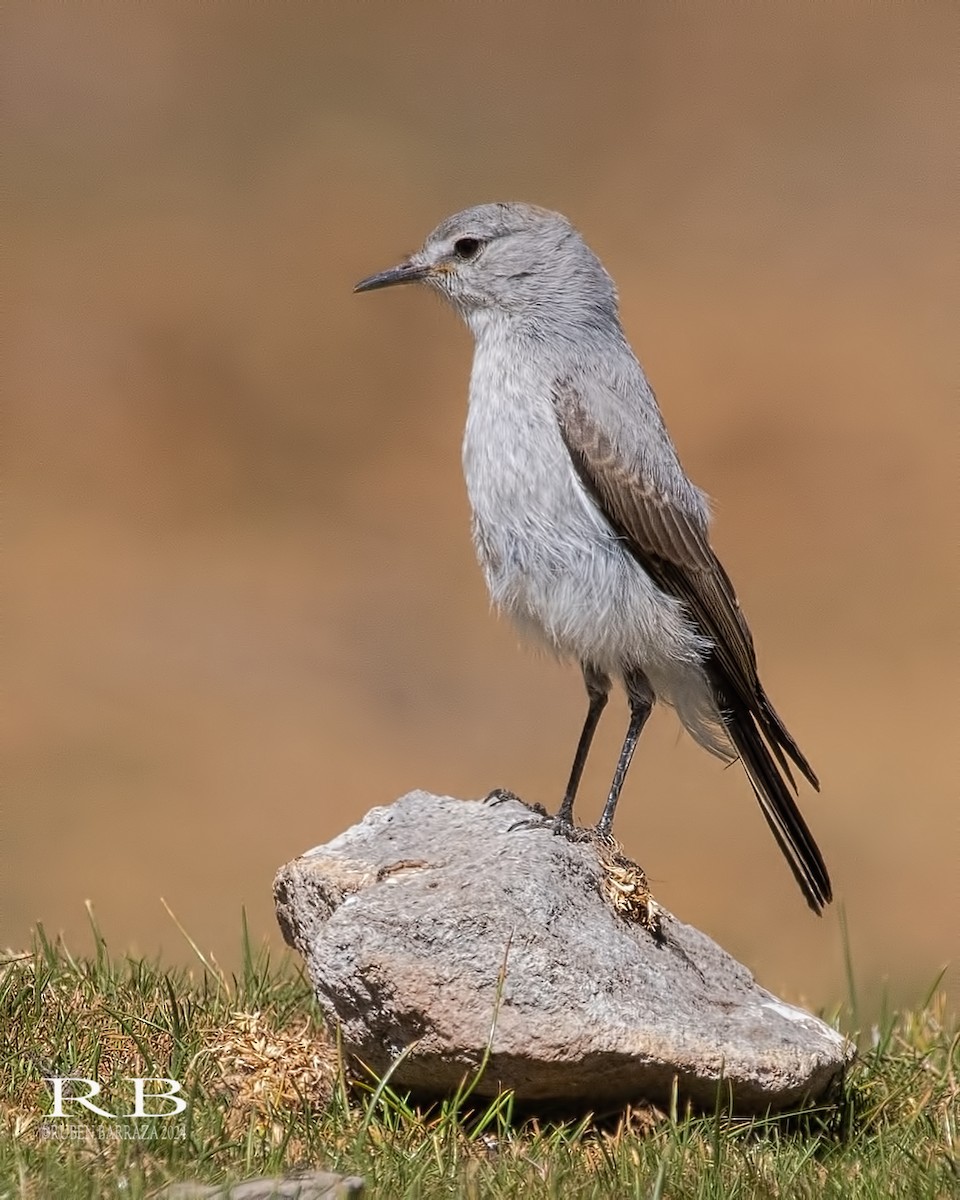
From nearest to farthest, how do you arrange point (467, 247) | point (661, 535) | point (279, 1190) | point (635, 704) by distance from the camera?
point (279, 1190), point (661, 535), point (635, 704), point (467, 247)

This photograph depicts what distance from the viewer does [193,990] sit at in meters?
6.03

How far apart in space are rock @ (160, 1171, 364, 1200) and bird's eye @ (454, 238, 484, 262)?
4131mm

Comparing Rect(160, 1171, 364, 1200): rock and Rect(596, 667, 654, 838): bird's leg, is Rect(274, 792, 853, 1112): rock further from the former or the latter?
Rect(160, 1171, 364, 1200): rock

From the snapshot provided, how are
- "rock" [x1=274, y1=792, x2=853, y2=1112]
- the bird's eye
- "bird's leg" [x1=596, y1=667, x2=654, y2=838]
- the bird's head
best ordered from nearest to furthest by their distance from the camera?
"rock" [x1=274, y1=792, x2=853, y2=1112]
"bird's leg" [x1=596, y1=667, x2=654, y2=838]
the bird's head
the bird's eye

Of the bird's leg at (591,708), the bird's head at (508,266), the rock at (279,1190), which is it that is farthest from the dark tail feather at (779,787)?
the rock at (279,1190)

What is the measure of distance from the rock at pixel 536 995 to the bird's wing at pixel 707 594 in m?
0.99

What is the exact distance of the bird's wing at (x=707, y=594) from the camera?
Answer: 6.12 meters

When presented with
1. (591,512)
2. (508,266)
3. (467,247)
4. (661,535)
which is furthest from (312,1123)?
(467,247)

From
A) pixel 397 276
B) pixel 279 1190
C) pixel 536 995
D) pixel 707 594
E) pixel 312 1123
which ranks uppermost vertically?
pixel 397 276

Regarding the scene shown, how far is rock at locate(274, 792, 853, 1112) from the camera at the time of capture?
16.0ft

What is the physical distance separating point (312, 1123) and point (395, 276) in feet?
12.0

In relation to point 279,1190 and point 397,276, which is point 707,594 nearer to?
point 397,276

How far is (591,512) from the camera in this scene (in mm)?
6109

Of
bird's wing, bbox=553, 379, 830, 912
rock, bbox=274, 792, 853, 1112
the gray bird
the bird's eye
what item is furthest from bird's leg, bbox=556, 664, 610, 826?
the bird's eye
